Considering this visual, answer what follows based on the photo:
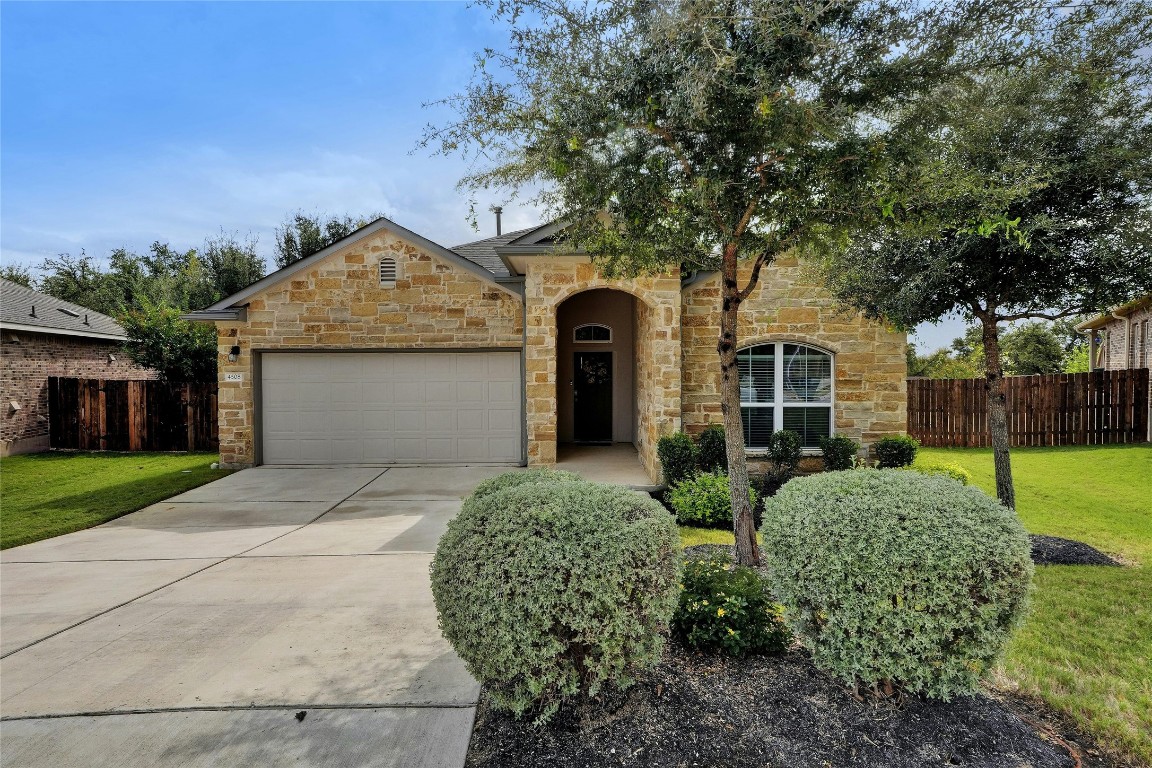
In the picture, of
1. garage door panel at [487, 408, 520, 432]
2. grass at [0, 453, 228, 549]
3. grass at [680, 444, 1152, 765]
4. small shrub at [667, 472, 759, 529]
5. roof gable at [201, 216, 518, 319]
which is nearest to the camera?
grass at [680, 444, 1152, 765]

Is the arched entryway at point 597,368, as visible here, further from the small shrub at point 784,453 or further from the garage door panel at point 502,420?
the small shrub at point 784,453

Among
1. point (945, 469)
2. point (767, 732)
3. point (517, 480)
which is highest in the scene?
point (517, 480)

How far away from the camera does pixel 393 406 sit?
10523 mm

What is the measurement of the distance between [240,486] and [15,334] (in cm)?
856

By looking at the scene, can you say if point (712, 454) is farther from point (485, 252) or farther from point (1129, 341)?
point (1129, 341)

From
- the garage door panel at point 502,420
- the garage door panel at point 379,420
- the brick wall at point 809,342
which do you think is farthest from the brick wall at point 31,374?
the brick wall at point 809,342

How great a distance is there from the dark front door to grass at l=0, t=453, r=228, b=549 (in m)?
7.12

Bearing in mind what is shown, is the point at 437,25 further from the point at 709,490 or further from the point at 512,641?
the point at 709,490

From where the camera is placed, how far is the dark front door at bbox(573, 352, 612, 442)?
488 inches

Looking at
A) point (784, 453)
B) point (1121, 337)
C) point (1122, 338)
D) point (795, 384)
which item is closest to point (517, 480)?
point (784, 453)

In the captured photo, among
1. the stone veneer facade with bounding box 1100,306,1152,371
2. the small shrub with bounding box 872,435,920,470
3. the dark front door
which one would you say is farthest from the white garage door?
the stone veneer facade with bounding box 1100,306,1152,371

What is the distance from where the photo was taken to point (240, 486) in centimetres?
889

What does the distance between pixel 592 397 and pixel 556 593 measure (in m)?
10.3

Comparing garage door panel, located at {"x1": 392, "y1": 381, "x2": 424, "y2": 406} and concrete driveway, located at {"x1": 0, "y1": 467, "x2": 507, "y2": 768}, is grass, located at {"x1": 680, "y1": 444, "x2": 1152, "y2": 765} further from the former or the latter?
garage door panel, located at {"x1": 392, "y1": 381, "x2": 424, "y2": 406}
